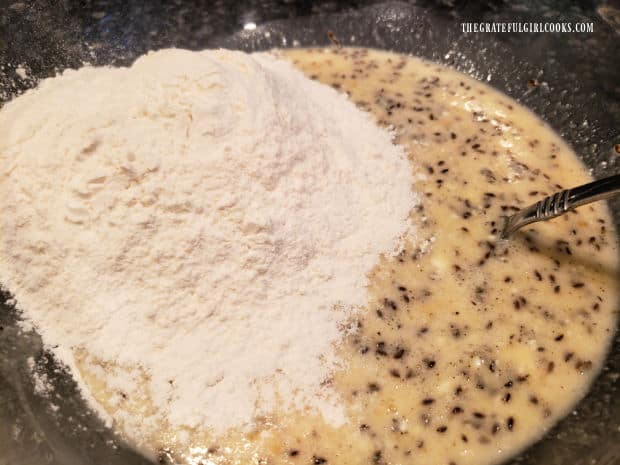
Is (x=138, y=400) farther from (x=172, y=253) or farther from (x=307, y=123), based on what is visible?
(x=307, y=123)

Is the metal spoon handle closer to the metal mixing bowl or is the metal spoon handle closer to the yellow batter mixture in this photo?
the yellow batter mixture

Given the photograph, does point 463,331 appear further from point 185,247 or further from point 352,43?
point 352,43

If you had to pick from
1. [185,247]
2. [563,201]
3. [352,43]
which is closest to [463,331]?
[563,201]

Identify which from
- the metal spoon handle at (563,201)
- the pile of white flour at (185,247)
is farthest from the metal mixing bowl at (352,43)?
the metal spoon handle at (563,201)

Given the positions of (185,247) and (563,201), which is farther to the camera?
(563,201)

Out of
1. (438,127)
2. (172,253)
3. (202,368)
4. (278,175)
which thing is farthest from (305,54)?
(202,368)

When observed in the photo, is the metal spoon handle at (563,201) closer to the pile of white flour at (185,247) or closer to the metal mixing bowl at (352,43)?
the metal mixing bowl at (352,43)

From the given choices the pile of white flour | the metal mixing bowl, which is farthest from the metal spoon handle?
the pile of white flour
